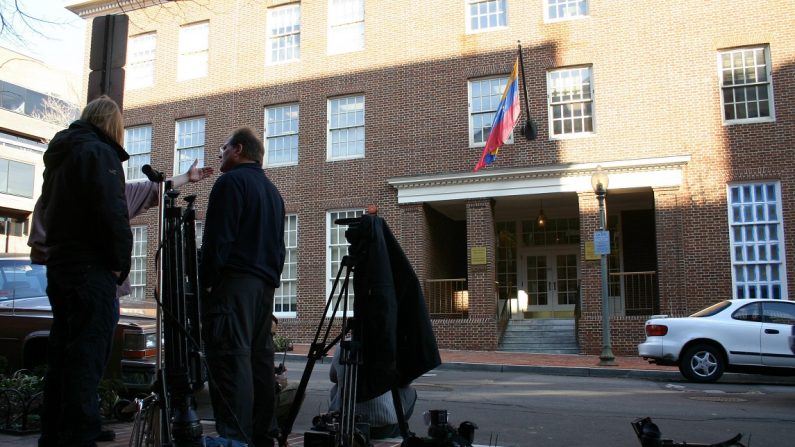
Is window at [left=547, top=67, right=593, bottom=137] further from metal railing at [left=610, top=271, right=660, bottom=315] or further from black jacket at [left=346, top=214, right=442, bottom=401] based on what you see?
black jacket at [left=346, top=214, right=442, bottom=401]

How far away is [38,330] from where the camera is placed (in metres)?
6.66

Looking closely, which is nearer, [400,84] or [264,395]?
[264,395]

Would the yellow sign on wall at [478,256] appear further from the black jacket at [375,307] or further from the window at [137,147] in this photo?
the black jacket at [375,307]

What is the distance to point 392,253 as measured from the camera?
4.27m

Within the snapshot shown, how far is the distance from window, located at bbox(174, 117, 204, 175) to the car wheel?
15.7 metres

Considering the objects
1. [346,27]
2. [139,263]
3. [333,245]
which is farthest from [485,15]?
[139,263]

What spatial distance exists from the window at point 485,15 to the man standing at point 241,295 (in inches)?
618

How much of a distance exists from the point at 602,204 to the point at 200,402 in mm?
10822

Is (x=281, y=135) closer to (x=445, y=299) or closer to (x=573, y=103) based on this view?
(x=445, y=299)

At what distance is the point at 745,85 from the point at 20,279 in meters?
15.8

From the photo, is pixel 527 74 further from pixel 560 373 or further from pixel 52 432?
pixel 52 432

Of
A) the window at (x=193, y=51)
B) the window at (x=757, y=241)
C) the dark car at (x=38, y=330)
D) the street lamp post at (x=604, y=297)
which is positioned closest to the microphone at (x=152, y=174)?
the dark car at (x=38, y=330)

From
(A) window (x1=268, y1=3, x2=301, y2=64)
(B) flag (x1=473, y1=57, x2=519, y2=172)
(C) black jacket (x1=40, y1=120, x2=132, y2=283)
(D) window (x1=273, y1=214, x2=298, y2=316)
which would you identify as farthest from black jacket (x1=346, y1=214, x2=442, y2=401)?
(A) window (x1=268, y1=3, x2=301, y2=64)

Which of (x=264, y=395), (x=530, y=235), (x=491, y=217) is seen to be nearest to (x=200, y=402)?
(x=264, y=395)
